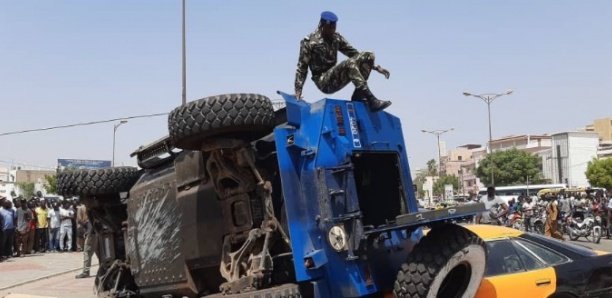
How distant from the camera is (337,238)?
4.36 metres

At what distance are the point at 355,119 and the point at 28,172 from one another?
5762 inches

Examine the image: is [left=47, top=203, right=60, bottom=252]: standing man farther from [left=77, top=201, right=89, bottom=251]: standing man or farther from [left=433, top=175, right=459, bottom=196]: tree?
[left=433, top=175, right=459, bottom=196]: tree

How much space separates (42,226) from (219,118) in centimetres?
1874

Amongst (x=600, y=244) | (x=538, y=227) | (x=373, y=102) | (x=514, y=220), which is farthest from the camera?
(x=538, y=227)

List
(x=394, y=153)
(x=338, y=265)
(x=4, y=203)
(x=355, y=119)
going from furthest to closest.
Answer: (x=4, y=203) < (x=394, y=153) < (x=355, y=119) < (x=338, y=265)

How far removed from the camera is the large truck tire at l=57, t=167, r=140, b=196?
6.67m

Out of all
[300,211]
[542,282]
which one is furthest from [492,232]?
[300,211]

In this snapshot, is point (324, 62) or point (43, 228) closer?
point (324, 62)

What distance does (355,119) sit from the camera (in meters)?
4.76

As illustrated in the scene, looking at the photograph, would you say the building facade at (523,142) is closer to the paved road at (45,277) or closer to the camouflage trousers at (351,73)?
the paved road at (45,277)

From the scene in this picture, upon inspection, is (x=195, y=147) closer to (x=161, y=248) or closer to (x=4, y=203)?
(x=161, y=248)

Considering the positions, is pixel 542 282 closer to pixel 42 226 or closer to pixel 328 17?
pixel 328 17

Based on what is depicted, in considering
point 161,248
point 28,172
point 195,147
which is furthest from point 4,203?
point 28,172

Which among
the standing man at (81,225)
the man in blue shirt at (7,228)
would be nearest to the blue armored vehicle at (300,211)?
the standing man at (81,225)
